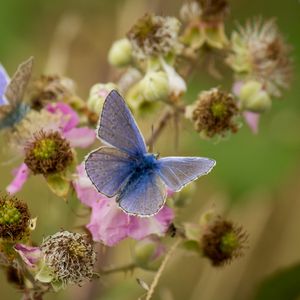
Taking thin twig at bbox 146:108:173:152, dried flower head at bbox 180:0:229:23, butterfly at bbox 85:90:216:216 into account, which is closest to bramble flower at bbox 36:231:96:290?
butterfly at bbox 85:90:216:216

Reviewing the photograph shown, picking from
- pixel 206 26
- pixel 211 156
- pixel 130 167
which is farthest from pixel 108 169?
pixel 211 156

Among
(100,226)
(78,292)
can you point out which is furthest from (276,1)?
(100,226)

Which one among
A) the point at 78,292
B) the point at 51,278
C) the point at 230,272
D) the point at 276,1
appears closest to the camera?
the point at 51,278

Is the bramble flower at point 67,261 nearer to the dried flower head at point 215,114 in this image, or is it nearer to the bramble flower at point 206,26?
the dried flower head at point 215,114

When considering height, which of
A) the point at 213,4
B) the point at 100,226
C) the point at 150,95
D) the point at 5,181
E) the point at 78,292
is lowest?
the point at 78,292

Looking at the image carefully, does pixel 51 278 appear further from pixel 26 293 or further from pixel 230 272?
pixel 230 272

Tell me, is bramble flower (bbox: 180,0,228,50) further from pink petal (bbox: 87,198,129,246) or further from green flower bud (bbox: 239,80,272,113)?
pink petal (bbox: 87,198,129,246)

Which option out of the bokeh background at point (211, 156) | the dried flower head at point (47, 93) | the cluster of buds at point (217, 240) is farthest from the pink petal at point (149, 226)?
the bokeh background at point (211, 156)
